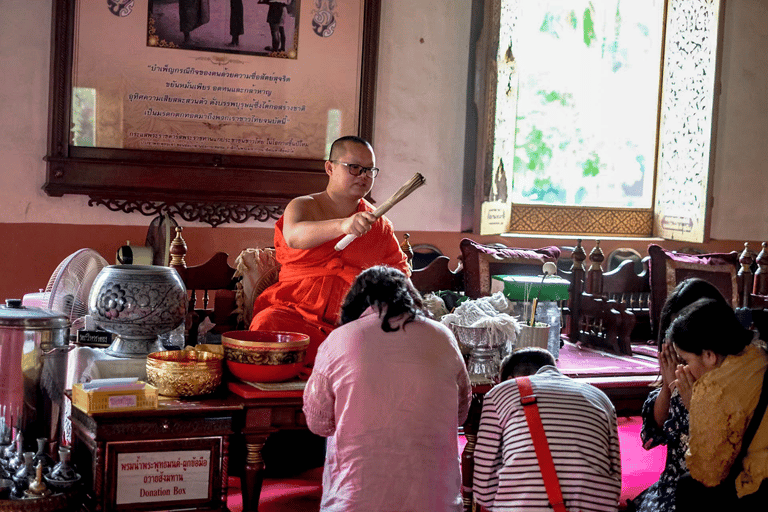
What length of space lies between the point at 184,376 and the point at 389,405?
0.67 meters

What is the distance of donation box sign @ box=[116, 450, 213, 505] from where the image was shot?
2.28 meters

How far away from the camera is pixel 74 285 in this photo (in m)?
3.05

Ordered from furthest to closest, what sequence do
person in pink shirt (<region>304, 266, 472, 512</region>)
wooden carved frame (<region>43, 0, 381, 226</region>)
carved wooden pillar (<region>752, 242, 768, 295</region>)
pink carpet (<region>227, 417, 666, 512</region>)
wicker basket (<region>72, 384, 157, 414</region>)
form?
wooden carved frame (<region>43, 0, 381, 226</region>)
carved wooden pillar (<region>752, 242, 768, 295</region>)
pink carpet (<region>227, 417, 666, 512</region>)
wicker basket (<region>72, 384, 157, 414</region>)
person in pink shirt (<region>304, 266, 472, 512</region>)

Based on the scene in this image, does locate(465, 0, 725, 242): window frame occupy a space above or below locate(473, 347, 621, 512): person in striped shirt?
above

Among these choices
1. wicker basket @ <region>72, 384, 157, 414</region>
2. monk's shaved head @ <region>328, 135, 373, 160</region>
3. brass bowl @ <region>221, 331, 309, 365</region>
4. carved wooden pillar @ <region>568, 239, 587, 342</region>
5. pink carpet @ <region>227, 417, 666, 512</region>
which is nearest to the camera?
wicker basket @ <region>72, 384, 157, 414</region>

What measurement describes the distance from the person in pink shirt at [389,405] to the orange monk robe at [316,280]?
99 centimetres

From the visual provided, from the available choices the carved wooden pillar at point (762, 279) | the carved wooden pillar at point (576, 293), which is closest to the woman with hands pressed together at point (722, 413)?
the carved wooden pillar at point (576, 293)

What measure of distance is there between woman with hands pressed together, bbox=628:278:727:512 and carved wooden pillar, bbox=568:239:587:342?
5.23 ft

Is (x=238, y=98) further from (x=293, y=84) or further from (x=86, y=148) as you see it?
(x=86, y=148)

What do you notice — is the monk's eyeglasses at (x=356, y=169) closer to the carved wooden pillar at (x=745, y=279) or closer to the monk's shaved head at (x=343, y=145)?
the monk's shaved head at (x=343, y=145)

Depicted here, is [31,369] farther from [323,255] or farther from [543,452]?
[543,452]

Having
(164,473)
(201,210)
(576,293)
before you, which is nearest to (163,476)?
(164,473)

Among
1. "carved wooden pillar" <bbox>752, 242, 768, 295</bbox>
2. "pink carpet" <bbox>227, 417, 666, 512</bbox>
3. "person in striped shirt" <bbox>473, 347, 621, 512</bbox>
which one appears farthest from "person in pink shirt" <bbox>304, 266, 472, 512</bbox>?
"carved wooden pillar" <bbox>752, 242, 768, 295</bbox>

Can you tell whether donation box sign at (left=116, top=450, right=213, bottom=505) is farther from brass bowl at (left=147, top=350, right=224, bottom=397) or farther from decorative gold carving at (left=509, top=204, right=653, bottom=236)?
decorative gold carving at (left=509, top=204, right=653, bottom=236)
